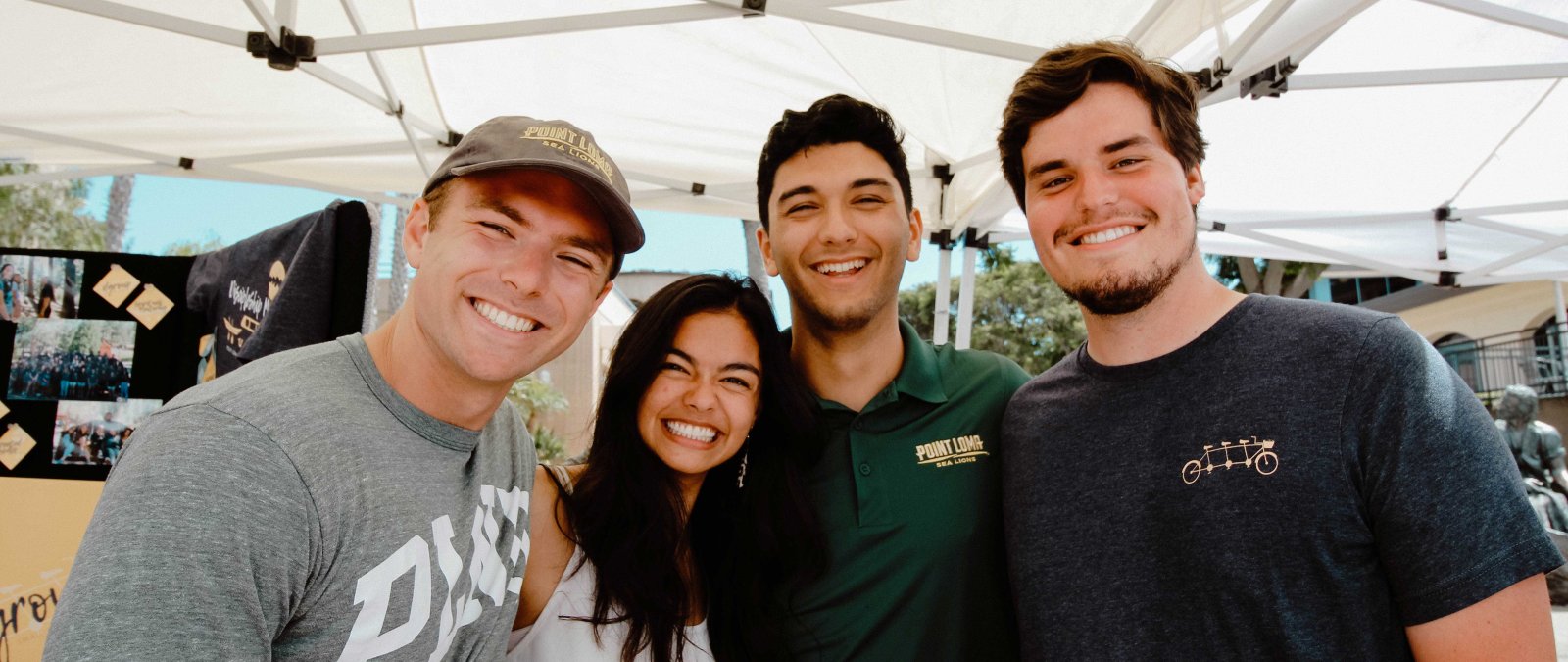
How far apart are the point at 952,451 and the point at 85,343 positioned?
9.46 feet

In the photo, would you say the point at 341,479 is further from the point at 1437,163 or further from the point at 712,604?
the point at 1437,163

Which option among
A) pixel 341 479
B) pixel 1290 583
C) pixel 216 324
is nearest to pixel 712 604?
pixel 341 479

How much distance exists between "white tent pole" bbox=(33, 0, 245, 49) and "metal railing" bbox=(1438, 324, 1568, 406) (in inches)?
700

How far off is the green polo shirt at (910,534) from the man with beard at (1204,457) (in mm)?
137

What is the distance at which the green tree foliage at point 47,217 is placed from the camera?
21406 millimetres

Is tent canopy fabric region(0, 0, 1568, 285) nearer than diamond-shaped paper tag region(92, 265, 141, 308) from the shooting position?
No

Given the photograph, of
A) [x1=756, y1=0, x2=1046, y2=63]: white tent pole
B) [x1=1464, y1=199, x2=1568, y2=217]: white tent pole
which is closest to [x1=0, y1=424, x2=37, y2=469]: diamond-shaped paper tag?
[x1=756, y1=0, x2=1046, y2=63]: white tent pole

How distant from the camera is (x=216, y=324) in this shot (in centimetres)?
271

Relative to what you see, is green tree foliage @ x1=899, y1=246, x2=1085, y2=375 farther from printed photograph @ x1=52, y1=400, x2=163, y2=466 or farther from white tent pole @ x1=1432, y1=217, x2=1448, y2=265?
printed photograph @ x1=52, y1=400, x2=163, y2=466

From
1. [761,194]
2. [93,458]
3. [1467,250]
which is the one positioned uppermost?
[1467,250]

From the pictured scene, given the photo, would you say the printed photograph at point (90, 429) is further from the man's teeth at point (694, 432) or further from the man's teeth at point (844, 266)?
the man's teeth at point (844, 266)

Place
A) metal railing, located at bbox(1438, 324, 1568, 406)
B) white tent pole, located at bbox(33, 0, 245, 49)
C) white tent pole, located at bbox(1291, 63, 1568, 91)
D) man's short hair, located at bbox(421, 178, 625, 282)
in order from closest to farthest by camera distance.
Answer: man's short hair, located at bbox(421, 178, 625, 282), white tent pole, located at bbox(33, 0, 245, 49), white tent pole, located at bbox(1291, 63, 1568, 91), metal railing, located at bbox(1438, 324, 1568, 406)

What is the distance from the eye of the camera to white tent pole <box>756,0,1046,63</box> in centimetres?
387

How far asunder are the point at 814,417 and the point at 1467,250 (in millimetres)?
8416
